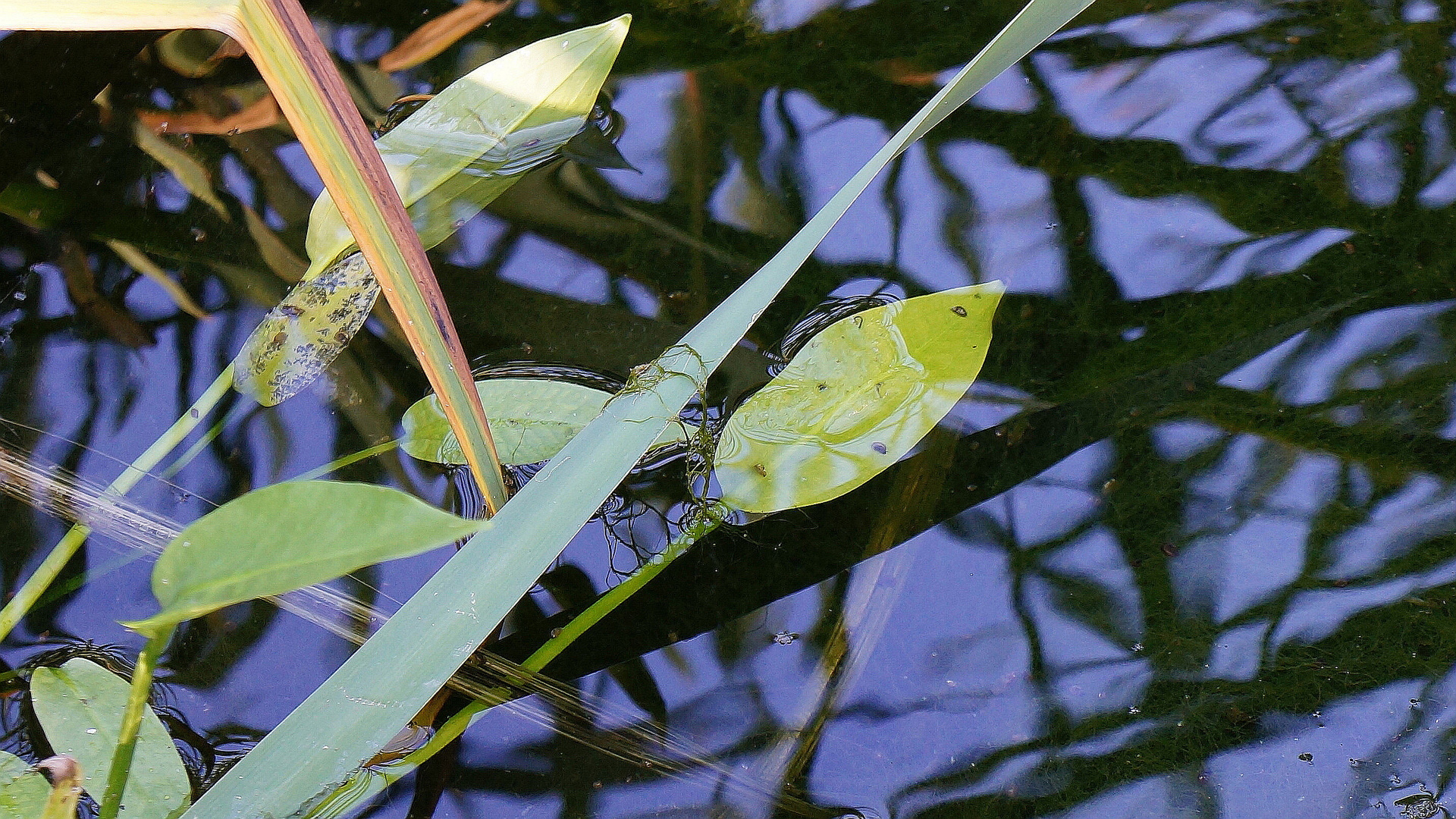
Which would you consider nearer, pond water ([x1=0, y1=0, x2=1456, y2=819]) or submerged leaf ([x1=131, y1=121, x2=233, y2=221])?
pond water ([x1=0, y1=0, x2=1456, y2=819])

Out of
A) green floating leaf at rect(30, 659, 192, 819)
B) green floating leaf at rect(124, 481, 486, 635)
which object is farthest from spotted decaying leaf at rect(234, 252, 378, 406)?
green floating leaf at rect(124, 481, 486, 635)

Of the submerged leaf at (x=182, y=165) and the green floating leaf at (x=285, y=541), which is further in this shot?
the submerged leaf at (x=182, y=165)

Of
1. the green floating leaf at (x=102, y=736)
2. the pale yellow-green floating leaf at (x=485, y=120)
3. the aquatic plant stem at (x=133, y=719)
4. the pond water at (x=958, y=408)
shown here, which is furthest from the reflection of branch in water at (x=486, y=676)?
the pale yellow-green floating leaf at (x=485, y=120)

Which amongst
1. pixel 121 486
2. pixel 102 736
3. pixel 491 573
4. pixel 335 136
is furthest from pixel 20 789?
pixel 335 136

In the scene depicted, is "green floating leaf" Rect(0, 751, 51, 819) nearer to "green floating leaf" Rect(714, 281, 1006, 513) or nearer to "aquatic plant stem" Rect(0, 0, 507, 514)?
"aquatic plant stem" Rect(0, 0, 507, 514)

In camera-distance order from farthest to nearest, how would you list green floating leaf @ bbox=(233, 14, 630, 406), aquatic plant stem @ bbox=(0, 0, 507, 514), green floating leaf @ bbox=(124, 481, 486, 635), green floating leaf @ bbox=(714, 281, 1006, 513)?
green floating leaf @ bbox=(233, 14, 630, 406), green floating leaf @ bbox=(714, 281, 1006, 513), aquatic plant stem @ bbox=(0, 0, 507, 514), green floating leaf @ bbox=(124, 481, 486, 635)

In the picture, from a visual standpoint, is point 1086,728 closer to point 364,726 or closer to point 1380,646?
point 1380,646

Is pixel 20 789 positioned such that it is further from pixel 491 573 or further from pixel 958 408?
pixel 958 408

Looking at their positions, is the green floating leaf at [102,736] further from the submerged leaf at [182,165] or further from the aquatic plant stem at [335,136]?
the submerged leaf at [182,165]
